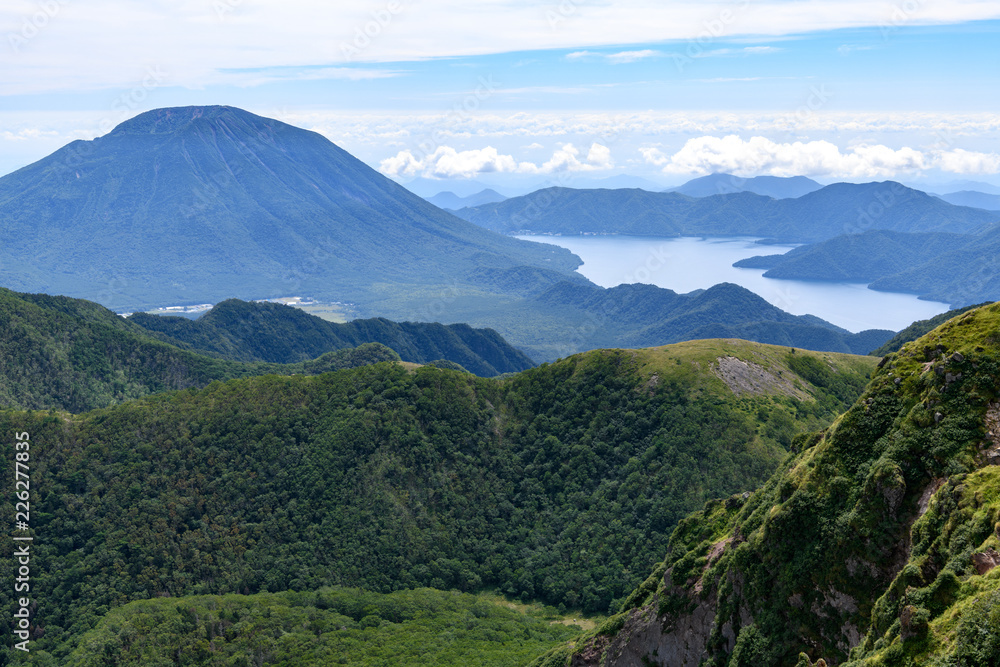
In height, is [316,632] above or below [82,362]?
below

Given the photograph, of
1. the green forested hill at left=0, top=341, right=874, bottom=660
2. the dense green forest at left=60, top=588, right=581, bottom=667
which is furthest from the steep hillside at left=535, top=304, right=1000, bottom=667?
the green forested hill at left=0, top=341, right=874, bottom=660

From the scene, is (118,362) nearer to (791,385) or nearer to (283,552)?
(283,552)

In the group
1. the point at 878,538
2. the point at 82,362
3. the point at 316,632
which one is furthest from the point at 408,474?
the point at 82,362

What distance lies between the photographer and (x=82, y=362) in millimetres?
137000

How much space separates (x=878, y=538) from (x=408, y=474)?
220 feet

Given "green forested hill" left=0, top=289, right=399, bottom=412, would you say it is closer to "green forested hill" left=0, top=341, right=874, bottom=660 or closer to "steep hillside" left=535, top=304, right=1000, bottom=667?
"green forested hill" left=0, top=341, right=874, bottom=660

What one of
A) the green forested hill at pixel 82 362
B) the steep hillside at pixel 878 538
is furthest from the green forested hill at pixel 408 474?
the steep hillside at pixel 878 538

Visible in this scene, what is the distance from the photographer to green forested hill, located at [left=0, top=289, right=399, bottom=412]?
417 feet

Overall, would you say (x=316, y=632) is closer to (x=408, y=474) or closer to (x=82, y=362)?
(x=408, y=474)

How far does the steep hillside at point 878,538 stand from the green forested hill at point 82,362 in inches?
4533

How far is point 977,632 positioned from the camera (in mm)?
20906

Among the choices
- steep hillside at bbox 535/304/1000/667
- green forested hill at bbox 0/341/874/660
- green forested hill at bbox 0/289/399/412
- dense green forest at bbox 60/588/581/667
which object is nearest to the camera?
steep hillside at bbox 535/304/1000/667

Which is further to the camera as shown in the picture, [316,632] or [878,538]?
[316,632]

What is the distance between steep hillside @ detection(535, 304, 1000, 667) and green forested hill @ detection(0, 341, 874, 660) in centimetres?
4332
